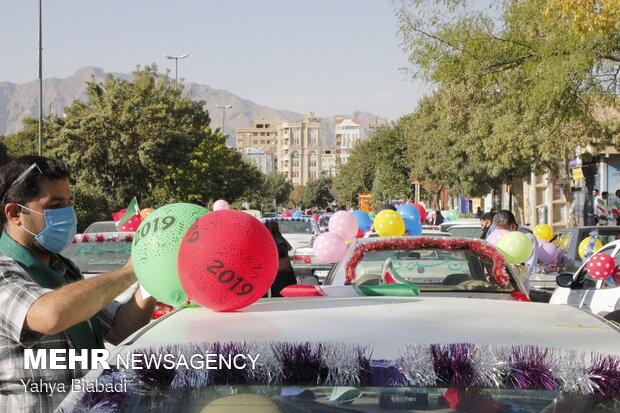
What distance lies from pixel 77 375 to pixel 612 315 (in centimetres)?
449

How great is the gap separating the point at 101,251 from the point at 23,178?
7.25m

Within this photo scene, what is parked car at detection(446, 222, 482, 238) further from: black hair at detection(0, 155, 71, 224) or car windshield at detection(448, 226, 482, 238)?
black hair at detection(0, 155, 71, 224)

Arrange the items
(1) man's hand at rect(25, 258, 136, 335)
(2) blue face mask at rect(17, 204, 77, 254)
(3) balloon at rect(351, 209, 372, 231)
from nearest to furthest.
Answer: (1) man's hand at rect(25, 258, 136, 335)
(2) blue face mask at rect(17, 204, 77, 254)
(3) balloon at rect(351, 209, 372, 231)

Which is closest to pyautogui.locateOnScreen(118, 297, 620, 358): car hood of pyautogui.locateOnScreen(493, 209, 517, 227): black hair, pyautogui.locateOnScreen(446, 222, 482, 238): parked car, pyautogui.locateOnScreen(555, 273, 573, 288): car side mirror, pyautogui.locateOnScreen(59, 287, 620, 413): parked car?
pyautogui.locateOnScreen(59, 287, 620, 413): parked car

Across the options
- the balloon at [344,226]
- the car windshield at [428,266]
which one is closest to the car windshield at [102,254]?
the car windshield at [428,266]

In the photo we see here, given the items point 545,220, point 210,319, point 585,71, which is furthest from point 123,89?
point 210,319

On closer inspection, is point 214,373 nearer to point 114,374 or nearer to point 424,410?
point 114,374

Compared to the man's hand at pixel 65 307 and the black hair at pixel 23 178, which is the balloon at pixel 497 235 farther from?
the man's hand at pixel 65 307

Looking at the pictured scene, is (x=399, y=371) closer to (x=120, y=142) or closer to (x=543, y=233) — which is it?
(x=543, y=233)

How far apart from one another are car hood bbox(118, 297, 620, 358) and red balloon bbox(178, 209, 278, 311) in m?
0.07

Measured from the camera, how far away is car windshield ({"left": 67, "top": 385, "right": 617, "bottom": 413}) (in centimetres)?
239

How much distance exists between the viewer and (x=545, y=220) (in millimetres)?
50250

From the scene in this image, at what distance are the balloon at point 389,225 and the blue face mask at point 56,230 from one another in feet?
32.4

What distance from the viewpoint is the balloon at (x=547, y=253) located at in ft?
46.8
